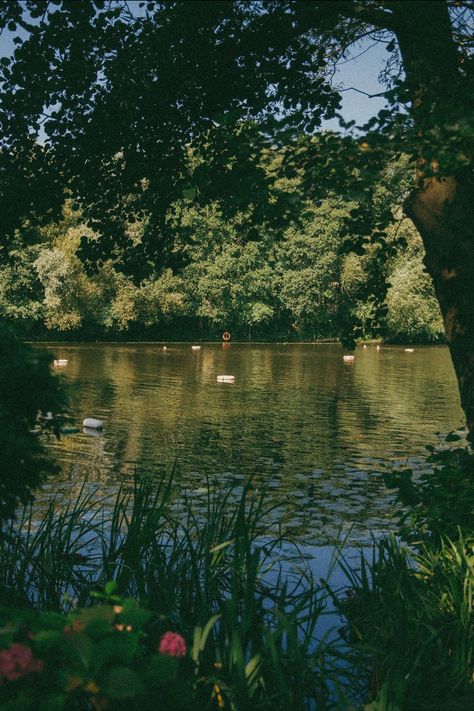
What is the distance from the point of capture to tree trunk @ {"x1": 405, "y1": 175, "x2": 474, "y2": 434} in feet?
20.4

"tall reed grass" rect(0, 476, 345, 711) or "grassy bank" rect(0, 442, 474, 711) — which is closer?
"grassy bank" rect(0, 442, 474, 711)

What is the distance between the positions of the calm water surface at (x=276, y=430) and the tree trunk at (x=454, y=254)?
149 centimetres

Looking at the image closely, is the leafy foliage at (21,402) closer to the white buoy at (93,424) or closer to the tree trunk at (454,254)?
the tree trunk at (454,254)

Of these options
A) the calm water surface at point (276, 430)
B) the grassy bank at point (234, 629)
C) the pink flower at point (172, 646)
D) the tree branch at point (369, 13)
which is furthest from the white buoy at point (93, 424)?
the pink flower at point (172, 646)

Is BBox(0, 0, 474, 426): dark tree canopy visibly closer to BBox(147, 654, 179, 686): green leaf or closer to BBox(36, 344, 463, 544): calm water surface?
BBox(36, 344, 463, 544): calm water surface

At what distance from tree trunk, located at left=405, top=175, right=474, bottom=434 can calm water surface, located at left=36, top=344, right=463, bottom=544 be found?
4.88 feet

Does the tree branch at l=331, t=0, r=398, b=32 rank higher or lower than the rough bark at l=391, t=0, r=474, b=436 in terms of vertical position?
higher

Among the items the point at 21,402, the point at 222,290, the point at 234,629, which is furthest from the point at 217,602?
the point at 222,290

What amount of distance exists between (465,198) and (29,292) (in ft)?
155

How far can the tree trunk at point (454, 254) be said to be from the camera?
20.4 ft

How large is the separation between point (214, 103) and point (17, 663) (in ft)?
18.4

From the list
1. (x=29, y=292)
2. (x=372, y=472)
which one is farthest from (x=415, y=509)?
(x=29, y=292)

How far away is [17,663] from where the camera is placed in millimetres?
2432

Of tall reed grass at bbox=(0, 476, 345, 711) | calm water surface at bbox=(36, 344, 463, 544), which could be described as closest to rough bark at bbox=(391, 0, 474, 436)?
calm water surface at bbox=(36, 344, 463, 544)
